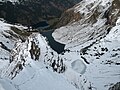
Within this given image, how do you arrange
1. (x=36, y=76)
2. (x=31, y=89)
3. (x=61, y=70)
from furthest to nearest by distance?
(x=61, y=70) → (x=36, y=76) → (x=31, y=89)

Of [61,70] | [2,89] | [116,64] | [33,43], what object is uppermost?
[116,64]

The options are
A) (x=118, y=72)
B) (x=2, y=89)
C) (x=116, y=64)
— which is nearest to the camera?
(x=2, y=89)

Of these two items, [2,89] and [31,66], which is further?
[31,66]

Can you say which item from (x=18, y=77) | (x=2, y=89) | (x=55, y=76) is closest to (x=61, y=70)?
(x=55, y=76)

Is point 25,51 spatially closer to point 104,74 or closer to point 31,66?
point 31,66

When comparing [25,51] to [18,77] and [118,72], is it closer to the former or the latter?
[18,77]

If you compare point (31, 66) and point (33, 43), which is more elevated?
point (33, 43)

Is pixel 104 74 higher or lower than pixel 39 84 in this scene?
higher

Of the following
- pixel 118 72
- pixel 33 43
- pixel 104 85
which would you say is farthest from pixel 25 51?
pixel 118 72

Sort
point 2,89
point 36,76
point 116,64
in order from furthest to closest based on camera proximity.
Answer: point 116,64
point 36,76
point 2,89
